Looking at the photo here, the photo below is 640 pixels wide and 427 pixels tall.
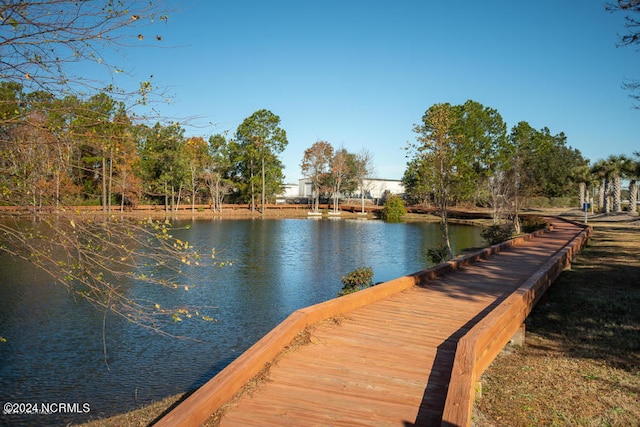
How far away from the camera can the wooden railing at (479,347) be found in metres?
3.64

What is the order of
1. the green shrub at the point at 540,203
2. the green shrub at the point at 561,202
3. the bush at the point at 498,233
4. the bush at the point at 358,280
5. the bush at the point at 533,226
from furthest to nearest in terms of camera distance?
the green shrub at the point at 561,202, the green shrub at the point at 540,203, the bush at the point at 533,226, the bush at the point at 498,233, the bush at the point at 358,280

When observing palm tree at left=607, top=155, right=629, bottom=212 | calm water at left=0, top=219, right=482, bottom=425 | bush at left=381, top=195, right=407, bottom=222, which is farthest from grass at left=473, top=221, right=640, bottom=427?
bush at left=381, top=195, right=407, bottom=222

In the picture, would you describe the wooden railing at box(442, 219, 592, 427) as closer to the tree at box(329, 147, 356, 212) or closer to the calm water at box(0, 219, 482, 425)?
the calm water at box(0, 219, 482, 425)

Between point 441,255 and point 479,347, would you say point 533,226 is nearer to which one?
point 441,255

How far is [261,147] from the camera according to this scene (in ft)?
200

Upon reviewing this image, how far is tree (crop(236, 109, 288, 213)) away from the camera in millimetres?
60656

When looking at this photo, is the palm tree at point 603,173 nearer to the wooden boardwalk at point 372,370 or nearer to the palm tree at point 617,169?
the palm tree at point 617,169

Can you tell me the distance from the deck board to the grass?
67 cm

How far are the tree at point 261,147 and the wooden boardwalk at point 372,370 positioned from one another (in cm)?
5343

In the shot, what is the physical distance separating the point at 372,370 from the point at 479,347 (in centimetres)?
111

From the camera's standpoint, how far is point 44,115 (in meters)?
4.76

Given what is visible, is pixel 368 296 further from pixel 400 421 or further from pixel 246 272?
pixel 246 272

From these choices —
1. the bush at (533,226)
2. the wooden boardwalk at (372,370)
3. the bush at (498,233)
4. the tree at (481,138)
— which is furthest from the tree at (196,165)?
the wooden boardwalk at (372,370)

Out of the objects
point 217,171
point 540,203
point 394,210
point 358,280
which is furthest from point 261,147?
point 358,280
